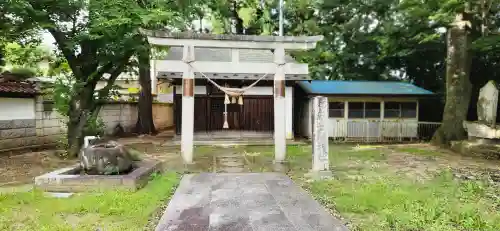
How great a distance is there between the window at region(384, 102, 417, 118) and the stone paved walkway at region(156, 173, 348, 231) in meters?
12.6

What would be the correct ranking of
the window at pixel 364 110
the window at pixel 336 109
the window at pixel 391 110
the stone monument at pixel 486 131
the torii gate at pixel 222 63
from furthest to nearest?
the window at pixel 391 110
the window at pixel 364 110
the window at pixel 336 109
the stone monument at pixel 486 131
the torii gate at pixel 222 63

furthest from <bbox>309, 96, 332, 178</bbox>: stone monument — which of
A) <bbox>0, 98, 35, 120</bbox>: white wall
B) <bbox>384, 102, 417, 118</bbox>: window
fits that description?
<bbox>384, 102, 417, 118</bbox>: window

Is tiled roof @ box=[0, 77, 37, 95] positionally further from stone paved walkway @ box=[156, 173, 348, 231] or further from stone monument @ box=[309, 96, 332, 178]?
stone monument @ box=[309, 96, 332, 178]

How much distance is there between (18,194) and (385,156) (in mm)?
11683

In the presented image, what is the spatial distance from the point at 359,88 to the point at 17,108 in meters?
16.3

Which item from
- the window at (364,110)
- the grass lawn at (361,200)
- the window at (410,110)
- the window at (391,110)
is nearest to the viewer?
the grass lawn at (361,200)

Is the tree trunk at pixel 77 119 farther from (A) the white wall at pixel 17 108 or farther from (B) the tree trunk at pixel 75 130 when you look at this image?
(A) the white wall at pixel 17 108

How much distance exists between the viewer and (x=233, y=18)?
81.8 ft

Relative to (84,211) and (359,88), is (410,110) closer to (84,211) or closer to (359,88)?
(359,88)

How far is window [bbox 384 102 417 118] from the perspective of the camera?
19.5m

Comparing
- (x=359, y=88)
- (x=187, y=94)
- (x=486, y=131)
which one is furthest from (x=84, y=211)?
(x=359, y=88)

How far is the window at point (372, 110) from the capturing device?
1934 centimetres

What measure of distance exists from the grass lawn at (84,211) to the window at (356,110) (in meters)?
13.7

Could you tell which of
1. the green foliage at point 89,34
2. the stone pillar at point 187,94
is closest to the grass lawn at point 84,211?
the stone pillar at point 187,94
